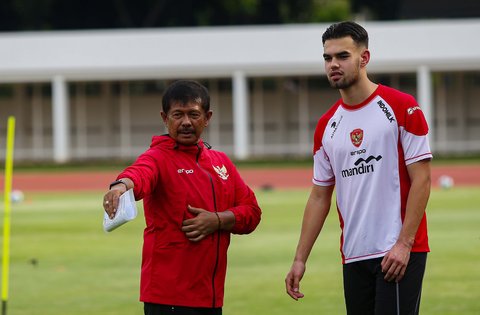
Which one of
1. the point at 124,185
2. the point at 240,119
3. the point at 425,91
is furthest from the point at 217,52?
the point at 124,185

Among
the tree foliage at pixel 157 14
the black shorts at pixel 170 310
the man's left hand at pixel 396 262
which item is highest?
the tree foliage at pixel 157 14

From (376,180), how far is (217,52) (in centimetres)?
4211

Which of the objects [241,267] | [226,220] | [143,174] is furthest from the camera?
[241,267]

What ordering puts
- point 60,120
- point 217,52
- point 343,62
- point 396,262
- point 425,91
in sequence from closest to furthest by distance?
1. point 396,262
2. point 343,62
3. point 425,91
4. point 60,120
5. point 217,52

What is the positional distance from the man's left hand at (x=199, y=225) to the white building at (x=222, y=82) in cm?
3956

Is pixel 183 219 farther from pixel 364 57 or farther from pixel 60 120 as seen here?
pixel 60 120

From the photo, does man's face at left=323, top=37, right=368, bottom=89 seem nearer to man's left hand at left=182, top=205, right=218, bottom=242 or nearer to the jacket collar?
the jacket collar

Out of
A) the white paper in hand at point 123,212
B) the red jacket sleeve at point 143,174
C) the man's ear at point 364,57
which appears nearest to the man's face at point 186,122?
the red jacket sleeve at point 143,174

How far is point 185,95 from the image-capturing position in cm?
620

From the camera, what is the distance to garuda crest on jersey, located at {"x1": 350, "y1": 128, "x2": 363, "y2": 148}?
6.28m

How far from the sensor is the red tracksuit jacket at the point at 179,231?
6.15m

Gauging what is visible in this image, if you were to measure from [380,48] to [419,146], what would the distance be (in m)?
41.7

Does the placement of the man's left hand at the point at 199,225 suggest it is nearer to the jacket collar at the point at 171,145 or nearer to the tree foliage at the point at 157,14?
the jacket collar at the point at 171,145

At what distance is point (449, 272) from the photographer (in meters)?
14.1
